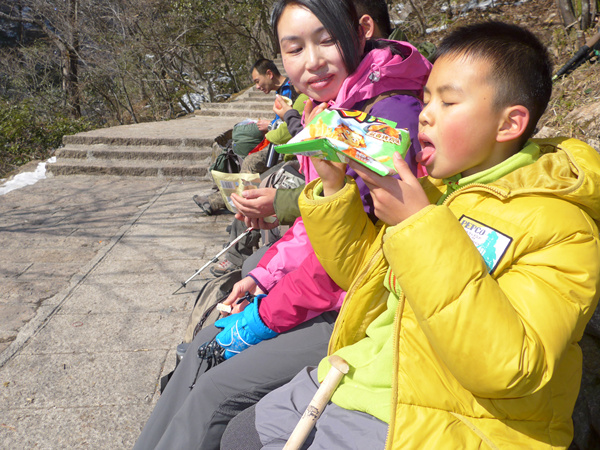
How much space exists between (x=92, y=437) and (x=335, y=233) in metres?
1.71

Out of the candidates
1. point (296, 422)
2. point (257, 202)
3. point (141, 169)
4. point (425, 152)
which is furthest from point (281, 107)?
point (141, 169)

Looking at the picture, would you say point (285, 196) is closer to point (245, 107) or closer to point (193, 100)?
point (245, 107)

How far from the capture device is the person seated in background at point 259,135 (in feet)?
12.1

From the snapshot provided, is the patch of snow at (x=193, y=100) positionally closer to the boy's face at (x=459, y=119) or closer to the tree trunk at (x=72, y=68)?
the tree trunk at (x=72, y=68)

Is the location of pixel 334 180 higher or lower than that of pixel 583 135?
higher

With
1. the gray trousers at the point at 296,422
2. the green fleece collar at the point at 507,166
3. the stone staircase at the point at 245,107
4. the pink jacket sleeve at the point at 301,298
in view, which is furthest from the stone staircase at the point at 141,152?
the green fleece collar at the point at 507,166

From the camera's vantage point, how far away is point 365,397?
52.6 inches

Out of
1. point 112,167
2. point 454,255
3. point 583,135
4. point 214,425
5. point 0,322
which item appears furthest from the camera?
point 112,167

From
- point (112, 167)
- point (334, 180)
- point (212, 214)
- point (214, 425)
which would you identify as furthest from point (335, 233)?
point (112, 167)

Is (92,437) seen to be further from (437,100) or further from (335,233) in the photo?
(437,100)

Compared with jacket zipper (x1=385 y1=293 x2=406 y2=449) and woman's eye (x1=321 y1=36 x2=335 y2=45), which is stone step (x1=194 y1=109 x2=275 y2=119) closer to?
woman's eye (x1=321 y1=36 x2=335 y2=45)

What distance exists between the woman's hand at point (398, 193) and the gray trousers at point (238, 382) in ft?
2.42

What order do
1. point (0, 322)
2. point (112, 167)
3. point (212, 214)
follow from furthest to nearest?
point (112, 167)
point (212, 214)
point (0, 322)

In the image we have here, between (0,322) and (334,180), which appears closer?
(334,180)
